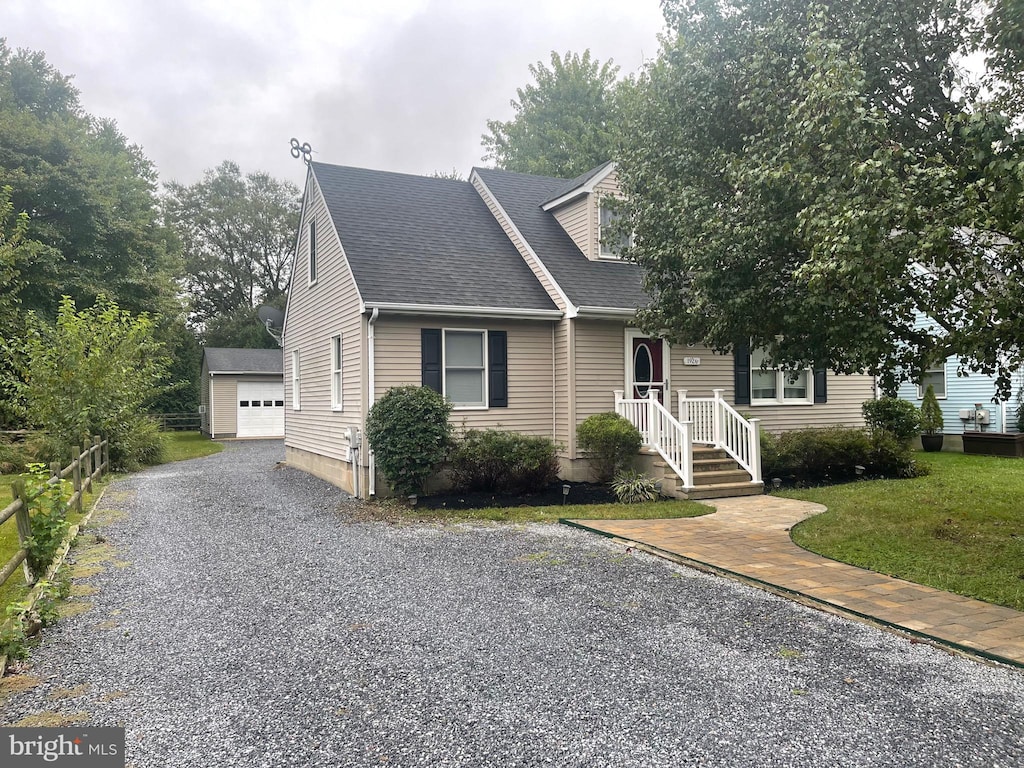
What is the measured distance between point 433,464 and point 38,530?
19.0 feet

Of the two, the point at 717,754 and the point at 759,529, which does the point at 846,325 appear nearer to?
the point at 759,529

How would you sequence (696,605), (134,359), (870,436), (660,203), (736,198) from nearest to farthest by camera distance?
(696,605) → (736,198) → (660,203) → (870,436) → (134,359)

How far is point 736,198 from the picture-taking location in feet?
25.6

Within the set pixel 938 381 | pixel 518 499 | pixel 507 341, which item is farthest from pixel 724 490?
pixel 938 381

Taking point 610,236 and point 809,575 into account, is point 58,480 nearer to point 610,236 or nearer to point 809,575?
point 809,575

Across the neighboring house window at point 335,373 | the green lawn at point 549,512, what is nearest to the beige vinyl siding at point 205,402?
the neighboring house window at point 335,373

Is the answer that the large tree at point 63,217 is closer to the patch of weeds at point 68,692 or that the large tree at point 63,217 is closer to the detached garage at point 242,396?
the detached garage at point 242,396

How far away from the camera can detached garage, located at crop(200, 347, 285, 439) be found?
92.4 feet

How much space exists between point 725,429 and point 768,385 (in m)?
3.22

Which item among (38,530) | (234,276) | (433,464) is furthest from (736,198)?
(234,276)

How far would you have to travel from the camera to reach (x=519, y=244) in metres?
14.5

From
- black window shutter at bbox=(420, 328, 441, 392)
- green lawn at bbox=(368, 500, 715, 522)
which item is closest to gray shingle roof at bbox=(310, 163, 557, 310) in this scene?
black window shutter at bbox=(420, 328, 441, 392)

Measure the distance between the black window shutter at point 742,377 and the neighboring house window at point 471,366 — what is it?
499 cm

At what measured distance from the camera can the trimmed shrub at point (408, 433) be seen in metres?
10.6
